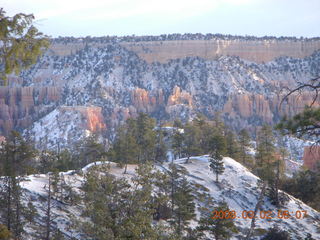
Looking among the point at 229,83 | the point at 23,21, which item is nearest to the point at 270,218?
the point at 23,21

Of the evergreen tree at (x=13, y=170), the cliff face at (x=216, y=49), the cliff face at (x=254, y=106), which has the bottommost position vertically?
the cliff face at (x=254, y=106)

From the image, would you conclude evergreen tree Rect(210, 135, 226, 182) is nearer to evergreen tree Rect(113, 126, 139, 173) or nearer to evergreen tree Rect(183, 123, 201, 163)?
evergreen tree Rect(183, 123, 201, 163)

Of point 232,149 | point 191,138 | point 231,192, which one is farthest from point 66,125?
point 231,192

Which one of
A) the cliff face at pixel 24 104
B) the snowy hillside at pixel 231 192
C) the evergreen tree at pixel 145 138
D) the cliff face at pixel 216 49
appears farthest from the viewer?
the cliff face at pixel 216 49

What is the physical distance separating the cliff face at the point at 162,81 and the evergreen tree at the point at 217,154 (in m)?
56.0

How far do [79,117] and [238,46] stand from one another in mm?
62742

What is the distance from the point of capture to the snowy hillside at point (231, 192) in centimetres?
3119

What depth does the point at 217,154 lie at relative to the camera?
41.3 metres

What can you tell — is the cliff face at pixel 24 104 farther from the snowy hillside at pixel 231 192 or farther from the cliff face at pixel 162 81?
the snowy hillside at pixel 231 192

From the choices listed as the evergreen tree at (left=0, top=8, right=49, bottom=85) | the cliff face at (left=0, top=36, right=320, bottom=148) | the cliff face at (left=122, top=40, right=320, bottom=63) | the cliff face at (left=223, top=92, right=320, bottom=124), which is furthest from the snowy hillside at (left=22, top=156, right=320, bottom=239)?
the cliff face at (left=122, top=40, right=320, bottom=63)

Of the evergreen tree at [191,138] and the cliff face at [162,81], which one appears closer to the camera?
the evergreen tree at [191,138]

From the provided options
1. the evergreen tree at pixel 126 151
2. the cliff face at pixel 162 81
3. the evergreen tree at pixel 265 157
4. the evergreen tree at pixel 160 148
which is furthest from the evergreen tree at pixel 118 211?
the cliff face at pixel 162 81

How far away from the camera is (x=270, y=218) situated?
37.5 m
